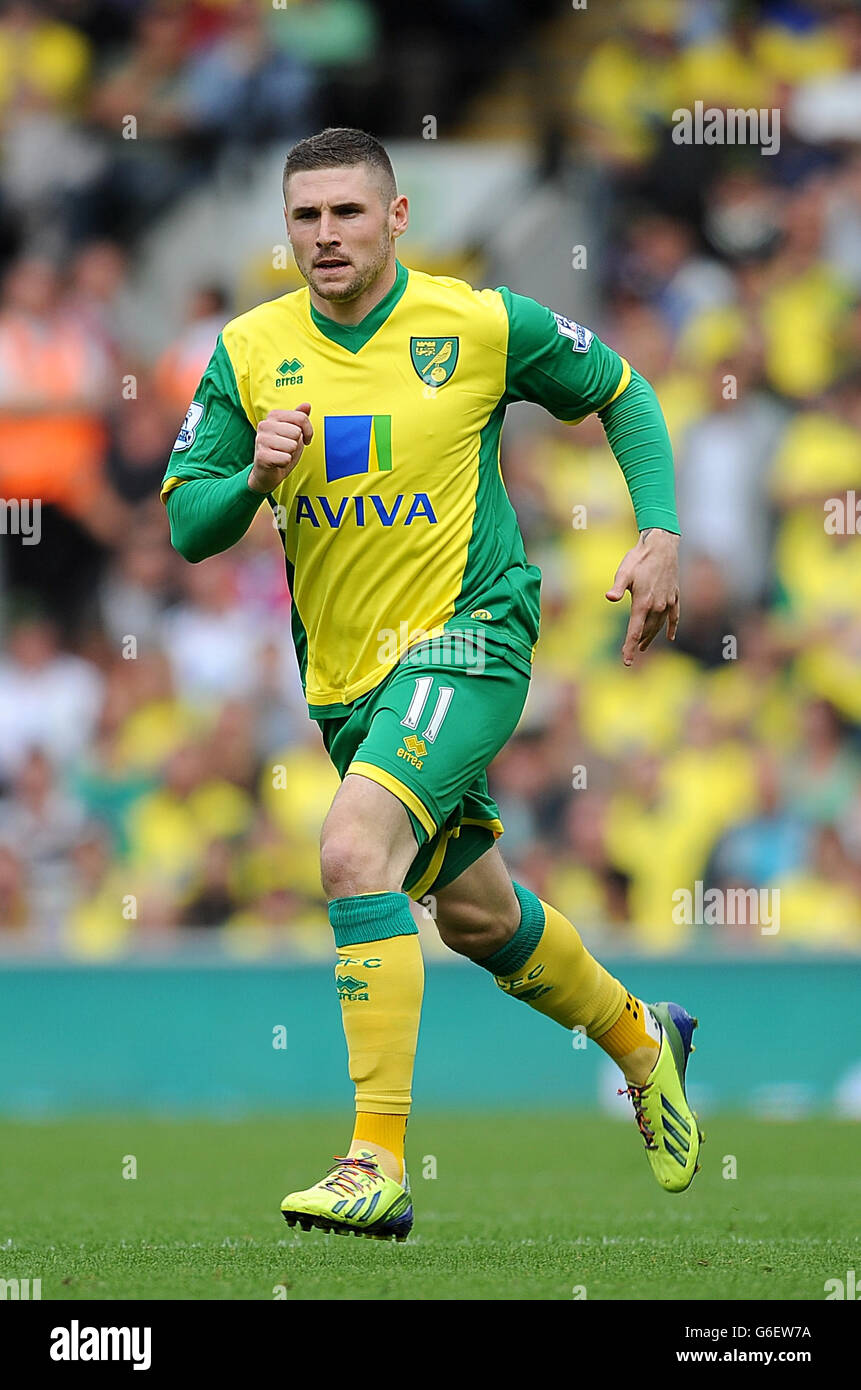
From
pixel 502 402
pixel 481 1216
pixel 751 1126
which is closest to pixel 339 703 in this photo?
pixel 502 402

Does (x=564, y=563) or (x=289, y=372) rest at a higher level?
(x=564, y=563)

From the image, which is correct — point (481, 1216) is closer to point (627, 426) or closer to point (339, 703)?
point (339, 703)

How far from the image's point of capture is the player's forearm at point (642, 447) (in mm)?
5473

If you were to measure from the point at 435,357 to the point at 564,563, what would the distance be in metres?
7.46

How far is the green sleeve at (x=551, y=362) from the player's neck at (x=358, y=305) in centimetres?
31

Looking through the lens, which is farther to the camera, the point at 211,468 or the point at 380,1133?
the point at 211,468

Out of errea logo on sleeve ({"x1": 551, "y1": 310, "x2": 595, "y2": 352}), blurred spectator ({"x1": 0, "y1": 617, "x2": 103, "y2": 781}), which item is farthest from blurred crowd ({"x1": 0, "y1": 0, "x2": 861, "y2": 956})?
errea logo on sleeve ({"x1": 551, "y1": 310, "x2": 595, "y2": 352})

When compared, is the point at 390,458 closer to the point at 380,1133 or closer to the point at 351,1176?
the point at 380,1133

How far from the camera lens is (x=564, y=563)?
1275 centimetres

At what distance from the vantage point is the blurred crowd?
1176 cm

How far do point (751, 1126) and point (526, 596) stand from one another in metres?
4.72

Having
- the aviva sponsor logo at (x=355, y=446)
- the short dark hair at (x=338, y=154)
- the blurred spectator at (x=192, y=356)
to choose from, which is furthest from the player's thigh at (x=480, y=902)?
the blurred spectator at (x=192, y=356)

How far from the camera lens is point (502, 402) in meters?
5.47

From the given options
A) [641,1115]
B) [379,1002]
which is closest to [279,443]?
[379,1002]
